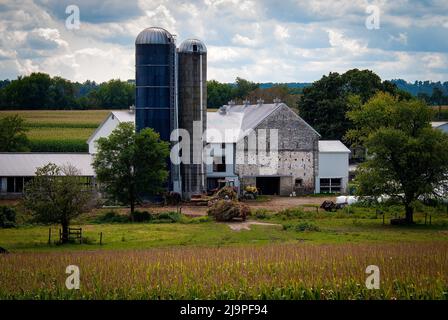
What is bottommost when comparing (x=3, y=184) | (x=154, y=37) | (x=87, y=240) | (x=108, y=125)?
Result: (x=87, y=240)

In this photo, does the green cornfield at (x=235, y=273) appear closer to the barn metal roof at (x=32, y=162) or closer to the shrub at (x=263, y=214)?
the shrub at (x=263, y=214)

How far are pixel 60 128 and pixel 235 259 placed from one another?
80.7 meters

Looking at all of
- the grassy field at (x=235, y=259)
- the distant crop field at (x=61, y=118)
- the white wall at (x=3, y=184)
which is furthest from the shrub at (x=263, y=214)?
the distant crop field at (x=61, y=118)

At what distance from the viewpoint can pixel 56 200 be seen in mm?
41875

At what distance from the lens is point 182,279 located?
28.8 meters

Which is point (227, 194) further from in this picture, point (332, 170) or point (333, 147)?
point (333, 147)

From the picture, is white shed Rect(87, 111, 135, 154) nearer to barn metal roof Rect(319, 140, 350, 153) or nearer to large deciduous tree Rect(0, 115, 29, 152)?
large deciduous tree Rect(0, 115, 29, 152)

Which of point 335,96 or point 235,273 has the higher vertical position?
point 335,96

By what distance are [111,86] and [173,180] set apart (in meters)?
85.4

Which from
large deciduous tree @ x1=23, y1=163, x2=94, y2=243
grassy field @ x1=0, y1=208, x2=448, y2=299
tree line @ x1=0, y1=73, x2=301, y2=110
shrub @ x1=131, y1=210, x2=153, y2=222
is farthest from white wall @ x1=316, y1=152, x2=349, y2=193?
tree line @ x1=0, y1=73, x2=301, y2=110

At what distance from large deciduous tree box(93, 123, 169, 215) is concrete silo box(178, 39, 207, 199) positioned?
811cm

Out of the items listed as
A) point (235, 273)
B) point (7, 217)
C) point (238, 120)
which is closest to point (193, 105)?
point (238, 120)
